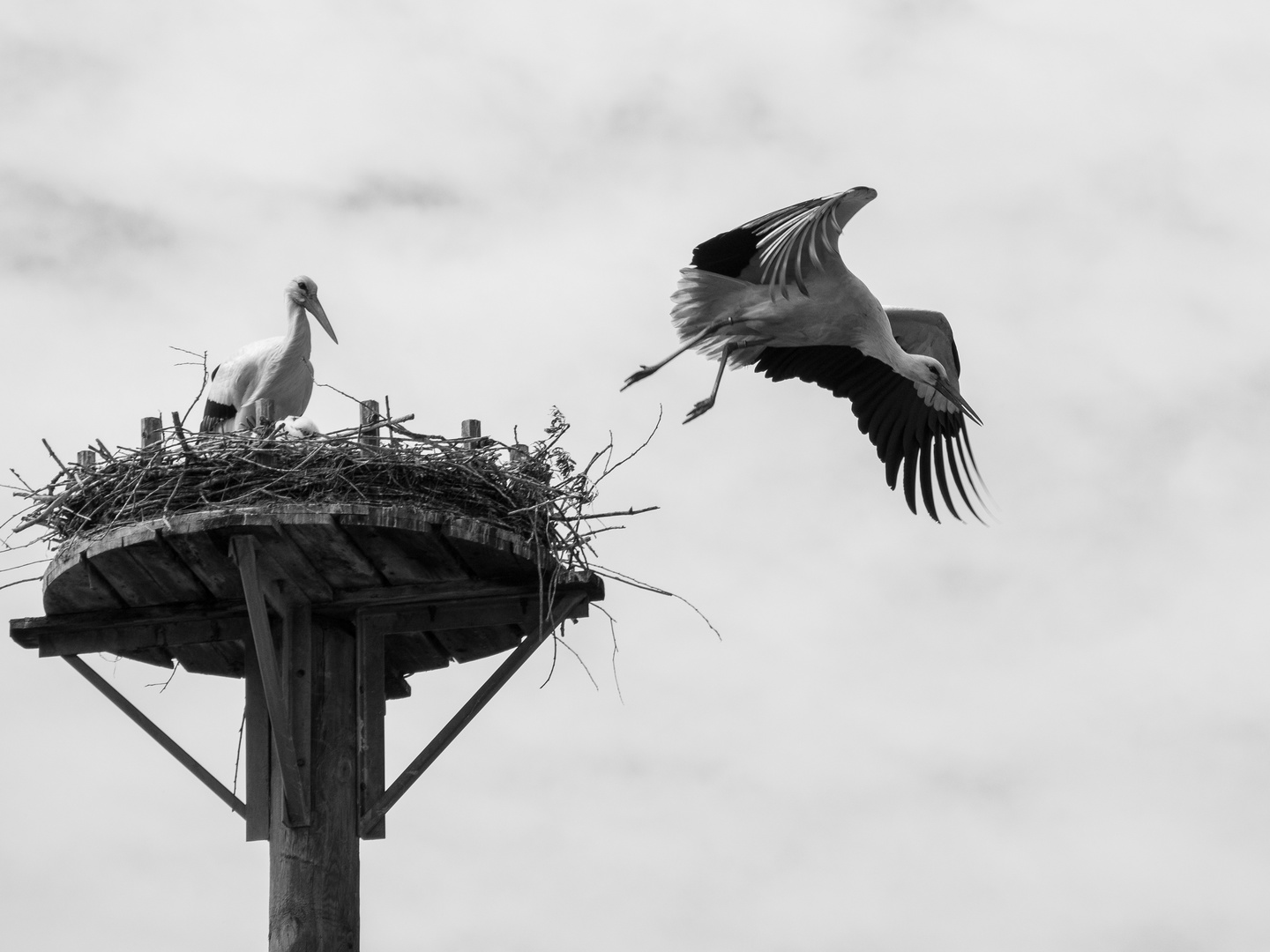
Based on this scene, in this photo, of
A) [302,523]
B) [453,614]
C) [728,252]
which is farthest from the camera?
[728,252]

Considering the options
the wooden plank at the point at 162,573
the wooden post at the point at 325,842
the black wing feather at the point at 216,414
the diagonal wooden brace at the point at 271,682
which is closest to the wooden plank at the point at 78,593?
the wooden plank at the point at 162,573

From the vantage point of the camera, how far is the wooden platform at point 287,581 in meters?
6.40

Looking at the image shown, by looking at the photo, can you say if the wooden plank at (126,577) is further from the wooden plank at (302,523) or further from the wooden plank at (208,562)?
the wooden plank at (208,562)

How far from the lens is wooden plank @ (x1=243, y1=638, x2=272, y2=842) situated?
6.65 metres

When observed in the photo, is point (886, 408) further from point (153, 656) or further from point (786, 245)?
point (153, 656)

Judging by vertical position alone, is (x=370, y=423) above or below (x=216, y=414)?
below

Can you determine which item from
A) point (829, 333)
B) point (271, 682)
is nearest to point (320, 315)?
point (829, 333)

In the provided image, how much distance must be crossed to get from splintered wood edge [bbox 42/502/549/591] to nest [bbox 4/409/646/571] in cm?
9

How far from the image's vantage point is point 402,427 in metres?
7.08

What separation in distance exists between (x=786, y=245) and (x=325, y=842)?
12.0 feet

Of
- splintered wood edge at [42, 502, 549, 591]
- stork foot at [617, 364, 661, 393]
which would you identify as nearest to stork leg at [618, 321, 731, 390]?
Answer: stork foot at [617, 364, 661, 393]

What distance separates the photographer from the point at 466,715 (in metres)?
6.73

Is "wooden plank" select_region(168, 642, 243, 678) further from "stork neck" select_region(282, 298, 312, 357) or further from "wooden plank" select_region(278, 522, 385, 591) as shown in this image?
"stork neck" select_region(282, 298, 312, 357)

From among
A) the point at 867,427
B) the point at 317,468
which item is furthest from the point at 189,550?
the point at 867,427
